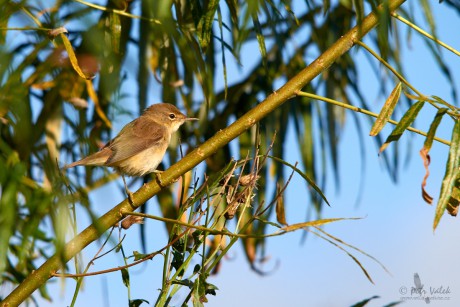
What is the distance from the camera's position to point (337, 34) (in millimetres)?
4039

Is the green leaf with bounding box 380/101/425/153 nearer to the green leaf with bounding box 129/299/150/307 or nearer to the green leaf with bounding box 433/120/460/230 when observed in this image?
the green leaf with bounding box 433/120/460/230

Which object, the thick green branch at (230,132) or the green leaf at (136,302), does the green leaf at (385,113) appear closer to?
the thick green branch at (230,132)

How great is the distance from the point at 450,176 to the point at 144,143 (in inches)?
114

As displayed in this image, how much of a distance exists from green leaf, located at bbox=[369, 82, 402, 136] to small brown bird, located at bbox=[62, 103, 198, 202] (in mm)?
2073

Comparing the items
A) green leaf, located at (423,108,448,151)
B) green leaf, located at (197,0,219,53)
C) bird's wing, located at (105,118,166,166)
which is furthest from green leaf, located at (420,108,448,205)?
bird's wing, located at (105,118,166,166)

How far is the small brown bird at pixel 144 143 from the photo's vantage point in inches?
163

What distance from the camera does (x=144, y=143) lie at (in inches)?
173

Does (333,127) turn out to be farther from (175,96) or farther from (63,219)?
(63,219)

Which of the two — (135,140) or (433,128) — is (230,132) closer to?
(433,128)

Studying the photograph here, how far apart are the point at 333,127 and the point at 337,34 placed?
52cm

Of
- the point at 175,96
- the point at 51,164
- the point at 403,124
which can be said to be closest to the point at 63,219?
the point at 51,164

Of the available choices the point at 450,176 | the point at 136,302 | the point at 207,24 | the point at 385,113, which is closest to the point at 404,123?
the point at 385,113

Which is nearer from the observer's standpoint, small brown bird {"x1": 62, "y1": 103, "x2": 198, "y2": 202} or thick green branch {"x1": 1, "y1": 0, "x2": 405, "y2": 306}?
thick green branch {"x1": 1, "y1": 0, "x2": 405, "y2": 306}

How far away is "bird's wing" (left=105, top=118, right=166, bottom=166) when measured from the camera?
4.15 m
